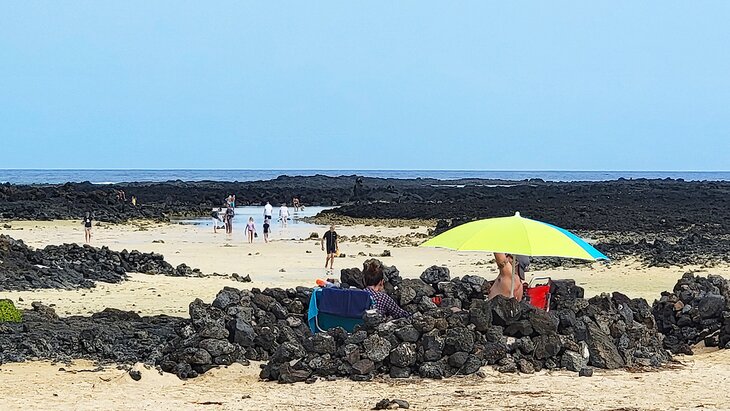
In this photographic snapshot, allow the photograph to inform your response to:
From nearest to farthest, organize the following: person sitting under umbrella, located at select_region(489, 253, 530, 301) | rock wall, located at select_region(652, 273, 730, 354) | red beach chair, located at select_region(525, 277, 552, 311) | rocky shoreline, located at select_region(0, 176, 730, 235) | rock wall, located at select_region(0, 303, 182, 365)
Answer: person sitting under umbrella, located at select_region(489, 253, 530, 301) < rock wall, located at select_region(0, 303, 182, 365) < red beach chair, located at select_region(525, 277, 552, 311) < rock wall, located at select_region(652, 273, 730, 354) < rocky shoreline, located at select_region(0, 176, 730, 235)

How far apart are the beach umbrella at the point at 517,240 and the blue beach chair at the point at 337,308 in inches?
43.4

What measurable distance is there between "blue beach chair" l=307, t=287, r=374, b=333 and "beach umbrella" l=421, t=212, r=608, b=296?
1.10 meters

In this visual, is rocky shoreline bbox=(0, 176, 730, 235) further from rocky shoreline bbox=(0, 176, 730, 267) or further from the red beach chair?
the red beach chair

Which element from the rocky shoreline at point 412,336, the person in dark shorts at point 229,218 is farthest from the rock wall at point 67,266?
the person in dark shorts at point 229,218

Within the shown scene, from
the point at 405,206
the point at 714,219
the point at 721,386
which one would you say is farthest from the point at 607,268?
the point at 405,206

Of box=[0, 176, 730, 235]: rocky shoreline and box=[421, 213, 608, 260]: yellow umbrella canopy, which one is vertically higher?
box=[421, 213, 608, 260]: yellow umbrella canopy

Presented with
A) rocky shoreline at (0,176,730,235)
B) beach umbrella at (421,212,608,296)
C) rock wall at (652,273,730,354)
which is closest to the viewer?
beach umbrella at (421,212,608,296)

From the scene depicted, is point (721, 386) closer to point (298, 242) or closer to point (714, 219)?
point (298, 242)

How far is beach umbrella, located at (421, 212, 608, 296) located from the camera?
38.6 feet

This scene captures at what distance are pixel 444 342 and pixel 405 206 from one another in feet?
139

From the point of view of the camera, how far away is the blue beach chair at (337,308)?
12.6m

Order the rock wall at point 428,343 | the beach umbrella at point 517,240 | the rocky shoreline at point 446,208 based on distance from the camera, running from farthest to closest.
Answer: the rocky shoreline at point 446,208
the beach umbrella at point 517,240
the rock wall at point 428,343

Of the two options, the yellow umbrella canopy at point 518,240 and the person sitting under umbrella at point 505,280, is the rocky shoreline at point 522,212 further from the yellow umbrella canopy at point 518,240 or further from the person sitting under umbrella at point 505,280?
the yellow umbrella canopy at point 518,240

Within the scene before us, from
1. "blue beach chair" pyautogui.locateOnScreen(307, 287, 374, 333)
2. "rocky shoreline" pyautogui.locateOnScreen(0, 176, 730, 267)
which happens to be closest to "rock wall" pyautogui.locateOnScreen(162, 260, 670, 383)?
"blue beach chair" pyautogui.locateOnScreen(307, 287, 374, 333)
